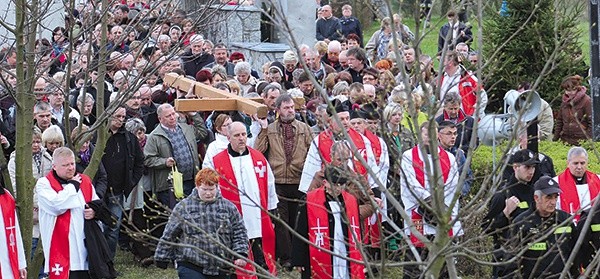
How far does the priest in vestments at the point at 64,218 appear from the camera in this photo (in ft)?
39.0

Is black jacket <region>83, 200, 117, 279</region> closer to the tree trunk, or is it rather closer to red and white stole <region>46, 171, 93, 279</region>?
red and white stole <region>46, 171, 93, 279</region>

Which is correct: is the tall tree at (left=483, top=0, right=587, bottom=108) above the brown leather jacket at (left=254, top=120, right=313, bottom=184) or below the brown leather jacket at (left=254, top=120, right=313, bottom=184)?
above

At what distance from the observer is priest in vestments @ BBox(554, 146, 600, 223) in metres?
12.3

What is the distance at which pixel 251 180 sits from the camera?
12.8m

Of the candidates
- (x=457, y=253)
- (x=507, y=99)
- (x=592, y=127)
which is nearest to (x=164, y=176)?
(x=507, y=99)

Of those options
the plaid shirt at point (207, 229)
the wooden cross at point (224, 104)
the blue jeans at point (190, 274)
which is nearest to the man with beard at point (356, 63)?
the wooden cross at point (224, 104)

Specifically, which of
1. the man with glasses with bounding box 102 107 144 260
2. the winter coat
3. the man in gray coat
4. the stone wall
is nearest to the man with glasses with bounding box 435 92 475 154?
the man in gray coat

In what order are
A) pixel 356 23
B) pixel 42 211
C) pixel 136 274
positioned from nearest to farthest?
pixel 42 211
pixel 136 274
pixel 356 23

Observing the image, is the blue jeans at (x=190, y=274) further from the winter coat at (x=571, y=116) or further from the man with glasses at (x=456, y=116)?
the winter coat at (x=571, y=116)

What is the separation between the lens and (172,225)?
11.1m

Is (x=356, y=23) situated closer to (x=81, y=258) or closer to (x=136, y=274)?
(x=136, y=274)

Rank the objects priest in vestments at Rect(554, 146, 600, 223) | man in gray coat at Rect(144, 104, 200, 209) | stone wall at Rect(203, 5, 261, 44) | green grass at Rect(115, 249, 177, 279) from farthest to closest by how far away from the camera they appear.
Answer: stone wall at Rect(203, 5, 261, 44)
man in gray coat at Rect(144, 104, 200, 209)
green grass at Rect(115, 249, 177, 279)
priest in vestments at Rect(554, 146, 600, 223)

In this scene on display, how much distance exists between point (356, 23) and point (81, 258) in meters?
12.4

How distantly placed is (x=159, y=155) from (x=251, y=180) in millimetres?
1856
